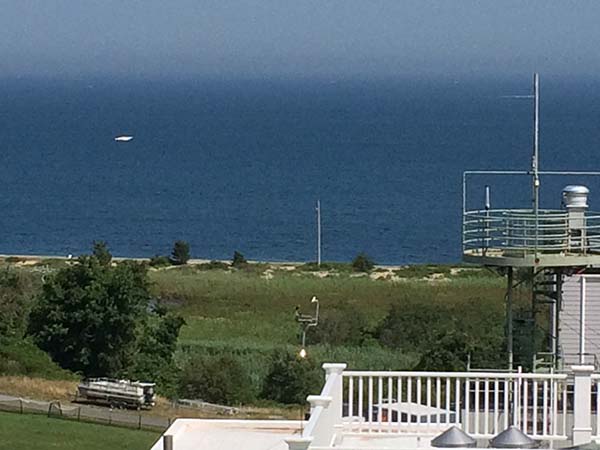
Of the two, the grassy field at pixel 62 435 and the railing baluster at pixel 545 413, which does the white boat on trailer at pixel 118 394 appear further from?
the railing baluster at pixel 545 413

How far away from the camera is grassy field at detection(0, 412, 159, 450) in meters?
20.5

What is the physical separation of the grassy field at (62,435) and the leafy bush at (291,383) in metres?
6.60

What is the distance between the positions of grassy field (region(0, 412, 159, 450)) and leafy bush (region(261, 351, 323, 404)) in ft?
21.6

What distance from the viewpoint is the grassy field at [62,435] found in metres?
20.5

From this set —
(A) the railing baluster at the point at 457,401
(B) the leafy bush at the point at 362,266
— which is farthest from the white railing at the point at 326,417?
(B) the leafy bush at the point at 362,266

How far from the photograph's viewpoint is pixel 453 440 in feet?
36.7

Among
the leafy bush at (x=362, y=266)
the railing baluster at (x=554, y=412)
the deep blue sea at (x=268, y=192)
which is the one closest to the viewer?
the railing baluster at (x=554, y=412)

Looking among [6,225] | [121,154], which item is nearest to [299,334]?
[6,225]

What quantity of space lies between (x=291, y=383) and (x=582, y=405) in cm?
1683

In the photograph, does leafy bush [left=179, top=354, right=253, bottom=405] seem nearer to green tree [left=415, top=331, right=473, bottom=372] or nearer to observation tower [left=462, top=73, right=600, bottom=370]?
green tree [left=415, top=331, right=473, bottom=372]

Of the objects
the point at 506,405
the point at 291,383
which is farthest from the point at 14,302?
the point at 506,405

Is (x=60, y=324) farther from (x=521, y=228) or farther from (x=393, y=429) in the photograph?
(x=393, y=429)

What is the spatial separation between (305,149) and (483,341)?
15139cm

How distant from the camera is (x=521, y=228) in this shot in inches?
693
